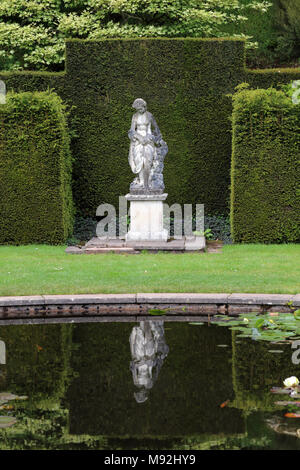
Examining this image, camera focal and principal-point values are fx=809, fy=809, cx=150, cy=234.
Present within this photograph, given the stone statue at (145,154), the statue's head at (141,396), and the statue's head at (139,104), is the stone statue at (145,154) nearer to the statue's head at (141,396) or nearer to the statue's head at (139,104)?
the statue's head at (139,104)

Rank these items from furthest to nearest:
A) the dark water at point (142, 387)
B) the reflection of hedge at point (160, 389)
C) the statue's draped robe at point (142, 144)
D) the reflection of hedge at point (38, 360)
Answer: the statue's draped robe at point (142, 144), the reflection of hedge at point (38, 360), the reflection of hedge at point (160, 389), the dark water at point (142, 387)

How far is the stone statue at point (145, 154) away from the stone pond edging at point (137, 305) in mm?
5623

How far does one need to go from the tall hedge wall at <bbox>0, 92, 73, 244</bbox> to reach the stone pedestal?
1.26m

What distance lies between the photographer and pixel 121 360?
21.4 ft

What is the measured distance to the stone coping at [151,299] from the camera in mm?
8344

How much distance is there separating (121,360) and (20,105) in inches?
334

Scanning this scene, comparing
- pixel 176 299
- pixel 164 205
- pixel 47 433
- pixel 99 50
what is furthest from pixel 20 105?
pixel 47 433

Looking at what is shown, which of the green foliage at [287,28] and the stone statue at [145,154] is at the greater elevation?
the green foliage at [287,28]

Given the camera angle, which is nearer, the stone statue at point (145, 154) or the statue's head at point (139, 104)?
the statue's head at point (139, 104)

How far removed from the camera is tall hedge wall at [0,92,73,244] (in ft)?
46.2

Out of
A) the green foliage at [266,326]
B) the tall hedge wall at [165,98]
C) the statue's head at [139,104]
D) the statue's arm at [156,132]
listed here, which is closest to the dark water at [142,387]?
the green foliage at [266,326]

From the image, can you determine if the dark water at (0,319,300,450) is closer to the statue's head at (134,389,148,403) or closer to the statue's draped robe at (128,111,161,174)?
the statue's head at (134,389,148,403)

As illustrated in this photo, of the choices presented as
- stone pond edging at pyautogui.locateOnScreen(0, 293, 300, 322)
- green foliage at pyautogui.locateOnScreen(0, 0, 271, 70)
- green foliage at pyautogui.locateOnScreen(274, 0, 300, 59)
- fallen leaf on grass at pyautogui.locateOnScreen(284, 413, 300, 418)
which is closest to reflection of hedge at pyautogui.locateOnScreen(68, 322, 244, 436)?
fallen leaf on grass at pyautogui.locateOnScreen(284, 413, 300, 418)

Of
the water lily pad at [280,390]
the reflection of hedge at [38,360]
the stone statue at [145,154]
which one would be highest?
the stone statue at [145,154]
